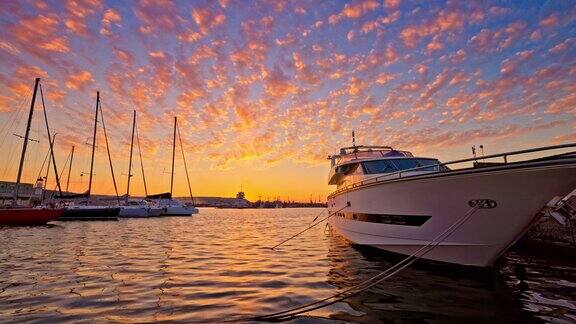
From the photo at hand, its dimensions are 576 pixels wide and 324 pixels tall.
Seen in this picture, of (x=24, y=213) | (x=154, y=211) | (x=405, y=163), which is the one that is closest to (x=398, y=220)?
(x=405, y=163)

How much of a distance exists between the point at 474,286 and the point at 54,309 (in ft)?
29.9

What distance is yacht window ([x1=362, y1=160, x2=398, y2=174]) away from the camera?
14141 mm

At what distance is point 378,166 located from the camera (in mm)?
14477

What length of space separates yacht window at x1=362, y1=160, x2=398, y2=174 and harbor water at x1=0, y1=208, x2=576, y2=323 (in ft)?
11.9

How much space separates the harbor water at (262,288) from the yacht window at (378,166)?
11.9 ft

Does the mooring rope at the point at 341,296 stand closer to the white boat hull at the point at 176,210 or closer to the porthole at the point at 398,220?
the porthole at the point at 398,220

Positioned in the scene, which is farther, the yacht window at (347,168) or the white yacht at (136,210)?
the white yacht at (136,210)

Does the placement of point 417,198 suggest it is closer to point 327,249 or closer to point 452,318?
point 452,318

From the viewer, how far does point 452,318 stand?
5984 mm

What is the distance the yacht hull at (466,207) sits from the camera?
7.48 meters

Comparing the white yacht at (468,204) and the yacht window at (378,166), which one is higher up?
the yacht window at (378,166)

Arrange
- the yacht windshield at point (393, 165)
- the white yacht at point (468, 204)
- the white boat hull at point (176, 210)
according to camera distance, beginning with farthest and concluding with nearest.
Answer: the white boat hull at point (176, 210) → the yacht windshield at point (393, 165) → the white yacht at point (468, 204)

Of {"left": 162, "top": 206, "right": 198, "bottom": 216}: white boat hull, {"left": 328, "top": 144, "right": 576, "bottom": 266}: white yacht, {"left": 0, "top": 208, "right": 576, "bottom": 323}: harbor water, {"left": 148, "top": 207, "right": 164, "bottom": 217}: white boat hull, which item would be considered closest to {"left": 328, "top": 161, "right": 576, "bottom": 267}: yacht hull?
{"left": 328, "top": 144, "right": 576, "bottom": 266}: white yacht

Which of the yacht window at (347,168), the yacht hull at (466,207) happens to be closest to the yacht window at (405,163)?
the yacht window at (347,168)
